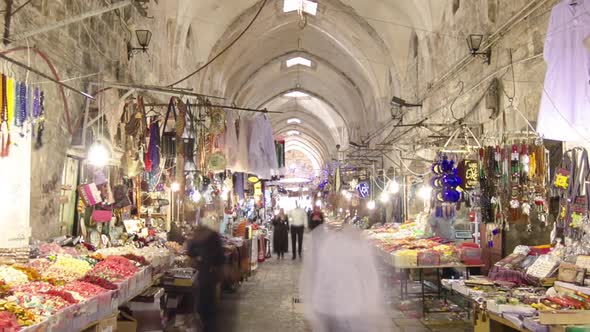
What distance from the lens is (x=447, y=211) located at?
898 centimetres

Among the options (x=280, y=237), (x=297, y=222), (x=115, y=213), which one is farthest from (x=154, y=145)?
(x=280, y=237)

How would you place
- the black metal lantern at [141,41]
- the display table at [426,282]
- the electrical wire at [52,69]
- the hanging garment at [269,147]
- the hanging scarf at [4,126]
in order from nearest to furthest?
the hanging scarf at [4,126] → the electrical wire at [52,69] → the display table at [426,282] → the black metal lantern at [141,41] → the hanging garment at [269,147]

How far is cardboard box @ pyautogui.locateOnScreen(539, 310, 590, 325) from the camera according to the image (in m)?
3.45

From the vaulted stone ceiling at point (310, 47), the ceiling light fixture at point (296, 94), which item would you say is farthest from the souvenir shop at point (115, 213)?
the ceiling light fixture at point (296, 94)

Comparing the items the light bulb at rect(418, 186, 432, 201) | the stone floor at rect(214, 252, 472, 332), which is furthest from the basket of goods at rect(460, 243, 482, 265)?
the light bulb at rect(418, 186, 432, 201)

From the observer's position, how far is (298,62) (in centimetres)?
1920

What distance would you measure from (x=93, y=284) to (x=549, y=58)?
12.7 ft

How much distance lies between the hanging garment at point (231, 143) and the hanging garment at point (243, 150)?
46 mm

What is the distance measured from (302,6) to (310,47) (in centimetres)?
328

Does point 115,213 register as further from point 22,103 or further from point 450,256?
point 450,256

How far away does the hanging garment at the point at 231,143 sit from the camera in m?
8.65

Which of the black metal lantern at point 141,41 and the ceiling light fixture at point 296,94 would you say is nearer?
the black metal lantern at point 141,41

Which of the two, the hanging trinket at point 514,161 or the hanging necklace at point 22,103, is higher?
the hanging necklace at point 22,103

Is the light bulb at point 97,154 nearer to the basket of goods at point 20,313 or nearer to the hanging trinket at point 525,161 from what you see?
the basket of goods at point 20,313
